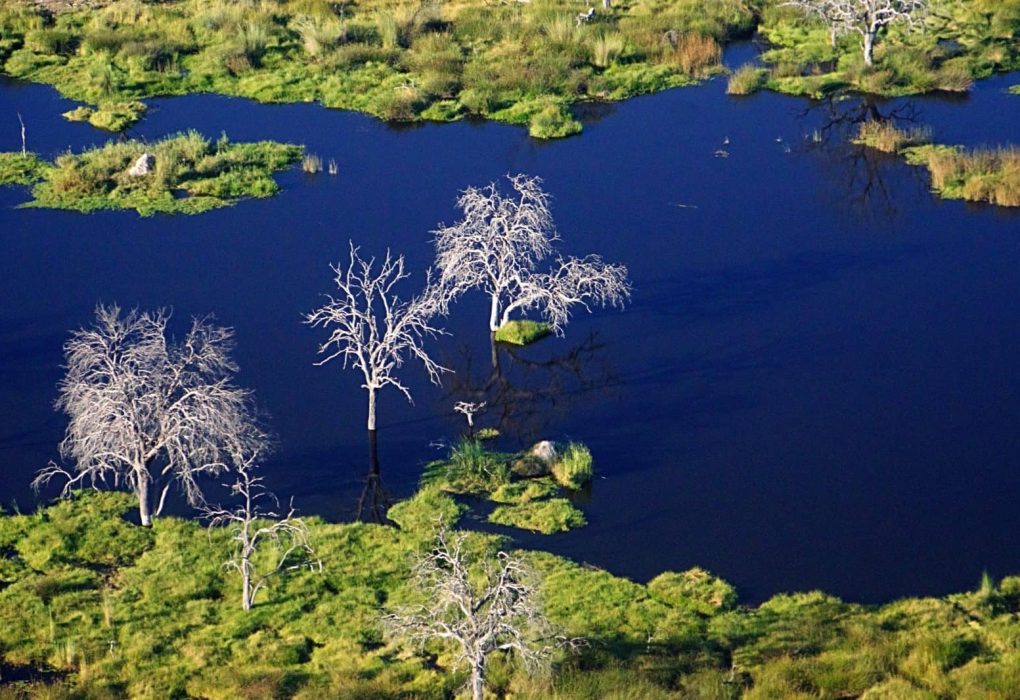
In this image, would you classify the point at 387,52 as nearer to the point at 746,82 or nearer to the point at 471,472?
the point at 746,82

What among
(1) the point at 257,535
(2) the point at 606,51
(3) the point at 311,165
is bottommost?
(1) the point at 257,535

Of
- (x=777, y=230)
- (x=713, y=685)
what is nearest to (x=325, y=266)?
(x=777, y=230)

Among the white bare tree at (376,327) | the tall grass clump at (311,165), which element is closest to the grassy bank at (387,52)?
the tall grass clump at (311,165)

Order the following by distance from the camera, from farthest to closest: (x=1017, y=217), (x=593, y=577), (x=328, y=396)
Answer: (x=1017, y=217), (x=328, y=396), (x=593, y=577)

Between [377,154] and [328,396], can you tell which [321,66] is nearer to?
[377,154]

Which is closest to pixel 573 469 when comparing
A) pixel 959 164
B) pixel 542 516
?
pixel 542 516

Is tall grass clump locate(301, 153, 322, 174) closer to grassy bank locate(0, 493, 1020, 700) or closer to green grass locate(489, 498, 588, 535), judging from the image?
grassy bank locate(0, 493, 1020, 700)

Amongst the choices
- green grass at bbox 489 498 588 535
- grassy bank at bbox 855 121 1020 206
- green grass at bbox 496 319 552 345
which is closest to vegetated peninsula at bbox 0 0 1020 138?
grassy bank at bbox 855 121 1020 206
